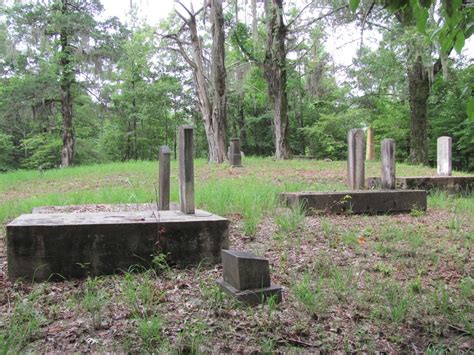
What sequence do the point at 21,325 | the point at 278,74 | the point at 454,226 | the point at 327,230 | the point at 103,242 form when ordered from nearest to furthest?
the point at 21,325
the point at 103,242
the point at 327,230
the point at 454,226
the point at 278,74

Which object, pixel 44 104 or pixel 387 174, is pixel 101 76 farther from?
pixel 387 174

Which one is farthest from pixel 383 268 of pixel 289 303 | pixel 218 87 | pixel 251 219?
pixel 218 87

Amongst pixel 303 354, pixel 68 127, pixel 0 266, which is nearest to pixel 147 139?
pixel 68 127

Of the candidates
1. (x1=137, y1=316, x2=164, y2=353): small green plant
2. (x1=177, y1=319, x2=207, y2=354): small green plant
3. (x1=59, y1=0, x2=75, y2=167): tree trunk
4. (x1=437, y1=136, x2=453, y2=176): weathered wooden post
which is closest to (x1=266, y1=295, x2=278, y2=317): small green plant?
(x1=177, y1=319, x2=207, y2=354): small green plant

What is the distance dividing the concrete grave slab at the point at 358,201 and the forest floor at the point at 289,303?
52.3 inches

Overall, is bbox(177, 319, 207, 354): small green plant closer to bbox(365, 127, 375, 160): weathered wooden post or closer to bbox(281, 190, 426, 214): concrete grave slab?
bbox(281, 190, 426, 214): concrete grave slab

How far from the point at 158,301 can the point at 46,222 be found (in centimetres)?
160

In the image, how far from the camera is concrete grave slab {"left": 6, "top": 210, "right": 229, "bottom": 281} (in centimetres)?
416

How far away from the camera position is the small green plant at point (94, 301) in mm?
3295

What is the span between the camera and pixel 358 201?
7.62 meters

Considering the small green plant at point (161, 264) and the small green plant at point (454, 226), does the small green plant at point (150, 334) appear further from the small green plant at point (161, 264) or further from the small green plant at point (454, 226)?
the small green plant at point (454, 226)

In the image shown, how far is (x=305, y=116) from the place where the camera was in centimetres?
3494

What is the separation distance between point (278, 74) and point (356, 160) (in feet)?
35.5

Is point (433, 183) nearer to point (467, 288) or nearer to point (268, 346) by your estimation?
point (467, 288)
